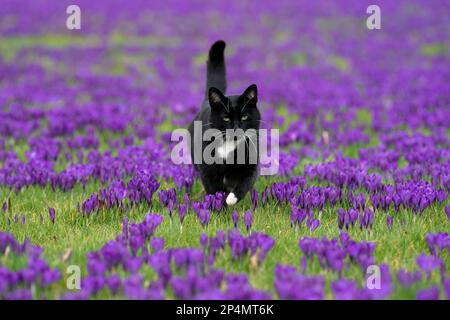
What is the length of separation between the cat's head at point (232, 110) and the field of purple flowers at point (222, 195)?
0.78 m

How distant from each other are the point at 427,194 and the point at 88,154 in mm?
4644

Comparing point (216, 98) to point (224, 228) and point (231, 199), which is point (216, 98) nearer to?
point (231, 199)

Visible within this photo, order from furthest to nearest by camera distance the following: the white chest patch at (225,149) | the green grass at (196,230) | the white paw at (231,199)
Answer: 1. the white chest patch at (225,149)
2. the white paw at (231,199)
3. the green grass at (196,230)

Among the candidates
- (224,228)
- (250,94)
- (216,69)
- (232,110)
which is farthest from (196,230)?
(216,69)

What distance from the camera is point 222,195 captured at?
567cm

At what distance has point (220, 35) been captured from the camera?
25531 millimetres

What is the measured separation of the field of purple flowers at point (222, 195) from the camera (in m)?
4.03

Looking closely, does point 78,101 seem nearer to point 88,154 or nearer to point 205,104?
point 88,154

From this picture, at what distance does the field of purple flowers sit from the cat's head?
0.78m

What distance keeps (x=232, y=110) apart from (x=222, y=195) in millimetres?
863

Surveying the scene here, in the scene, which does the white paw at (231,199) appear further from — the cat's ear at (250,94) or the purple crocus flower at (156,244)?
the purple crocus flower at (156,244)

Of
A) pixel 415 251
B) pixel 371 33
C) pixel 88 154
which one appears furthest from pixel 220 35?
pixel 415 251

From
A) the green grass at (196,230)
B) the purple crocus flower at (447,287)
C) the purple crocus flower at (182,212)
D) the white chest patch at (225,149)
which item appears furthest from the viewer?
the white chest patch at (225,149)

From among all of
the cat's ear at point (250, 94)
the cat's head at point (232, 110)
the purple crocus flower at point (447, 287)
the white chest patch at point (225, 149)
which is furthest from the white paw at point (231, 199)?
the purple crocus flower at point (447, 287)
